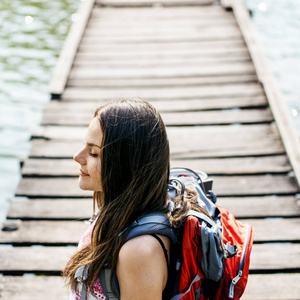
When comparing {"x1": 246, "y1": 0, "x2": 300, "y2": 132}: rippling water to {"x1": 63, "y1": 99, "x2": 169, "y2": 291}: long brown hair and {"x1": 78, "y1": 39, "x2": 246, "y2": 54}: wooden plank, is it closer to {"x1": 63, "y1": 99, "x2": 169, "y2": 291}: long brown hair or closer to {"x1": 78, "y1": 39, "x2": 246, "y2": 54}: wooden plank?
{"x1": 78, "y1": 39, "x2": 246, "y2": 54}: wooden plank

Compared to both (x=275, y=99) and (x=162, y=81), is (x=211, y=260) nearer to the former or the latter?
(x=275, y=99)

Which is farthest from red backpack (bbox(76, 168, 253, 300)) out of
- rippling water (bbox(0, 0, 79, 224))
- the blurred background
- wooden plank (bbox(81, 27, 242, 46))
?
wooden plank (bbox(81, 27, 242, 46))

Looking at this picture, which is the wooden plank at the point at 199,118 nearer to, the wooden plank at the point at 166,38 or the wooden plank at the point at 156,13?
the wooden plank at the point at 166,38

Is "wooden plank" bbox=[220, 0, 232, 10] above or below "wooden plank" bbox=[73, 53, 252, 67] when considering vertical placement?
above

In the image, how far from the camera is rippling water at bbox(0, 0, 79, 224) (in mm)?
5332

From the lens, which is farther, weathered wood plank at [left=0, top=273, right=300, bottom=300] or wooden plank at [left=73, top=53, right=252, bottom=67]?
wooden plank at [left=73, top=53, right=252, bottom=67]

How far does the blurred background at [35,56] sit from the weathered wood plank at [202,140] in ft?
3.07

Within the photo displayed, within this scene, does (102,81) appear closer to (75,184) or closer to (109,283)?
(75,184)

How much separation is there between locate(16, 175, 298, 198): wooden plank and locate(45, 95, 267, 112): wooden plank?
120cm

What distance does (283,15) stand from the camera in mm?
9312

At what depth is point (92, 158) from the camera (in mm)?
1610

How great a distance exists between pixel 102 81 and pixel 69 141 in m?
1.38

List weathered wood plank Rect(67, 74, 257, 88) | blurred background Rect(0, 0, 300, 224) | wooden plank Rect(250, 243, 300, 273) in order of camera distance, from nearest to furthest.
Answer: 1. wooden plank Rect(250, 243, 300, 273)
2. weathered wood plank Rect(67, 74, 257, 88)
3. blurred background Rect(0, 0, 300, 224)

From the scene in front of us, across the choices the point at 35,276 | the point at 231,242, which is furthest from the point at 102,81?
the point at 231,242
